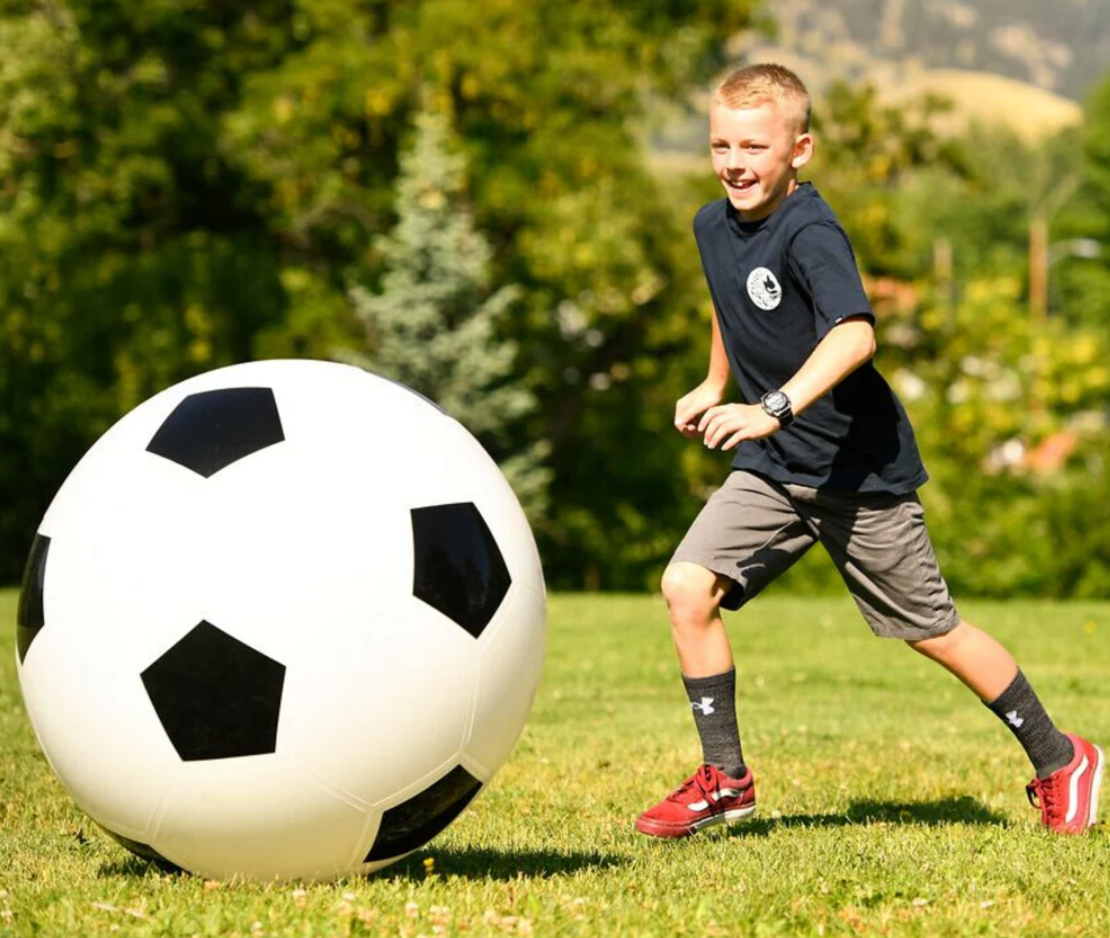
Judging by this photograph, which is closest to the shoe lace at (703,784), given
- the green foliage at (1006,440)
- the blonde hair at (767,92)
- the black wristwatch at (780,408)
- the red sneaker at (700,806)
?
the red sneaker at (700,806)

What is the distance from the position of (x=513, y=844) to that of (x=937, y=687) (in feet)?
20.5

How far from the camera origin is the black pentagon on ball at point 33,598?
4.32 meters

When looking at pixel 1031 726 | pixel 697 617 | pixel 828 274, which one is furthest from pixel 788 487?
pixel 1031 726

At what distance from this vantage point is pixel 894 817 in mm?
6145

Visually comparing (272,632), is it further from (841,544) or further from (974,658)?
(974,658)

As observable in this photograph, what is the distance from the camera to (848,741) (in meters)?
8.20

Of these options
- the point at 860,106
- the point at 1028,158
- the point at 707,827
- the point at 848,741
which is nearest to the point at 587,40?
the point at 860,106

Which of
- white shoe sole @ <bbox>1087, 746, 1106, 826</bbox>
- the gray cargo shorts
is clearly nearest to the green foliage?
white shoe sole @ <bbox>1087, 746, 1106, 826</bbox>

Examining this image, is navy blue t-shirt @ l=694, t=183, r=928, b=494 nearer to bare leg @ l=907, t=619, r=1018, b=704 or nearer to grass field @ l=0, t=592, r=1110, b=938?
bare leg @ l=907, t=619, r=1018, b=704

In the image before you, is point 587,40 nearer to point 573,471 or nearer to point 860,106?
point 860,106

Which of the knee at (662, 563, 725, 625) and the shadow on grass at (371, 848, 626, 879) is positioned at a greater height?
the knee at (662, 563, 725, 625)

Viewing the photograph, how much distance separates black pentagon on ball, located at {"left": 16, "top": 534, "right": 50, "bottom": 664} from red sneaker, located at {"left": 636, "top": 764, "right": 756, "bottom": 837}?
2.16 meters

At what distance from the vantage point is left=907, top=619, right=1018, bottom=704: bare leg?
5.61 metres

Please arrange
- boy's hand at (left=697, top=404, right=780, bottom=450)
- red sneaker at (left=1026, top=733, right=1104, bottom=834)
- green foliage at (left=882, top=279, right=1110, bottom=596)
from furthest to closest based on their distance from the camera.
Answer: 1. green foliage at (left=882, top=279, right=1110, bottom=596)
2. red sneaker at (left=1026, top=733, right=1104, bottom=834)
3. boy's hand at (left=697, top=404, right=780, bottom=450)
